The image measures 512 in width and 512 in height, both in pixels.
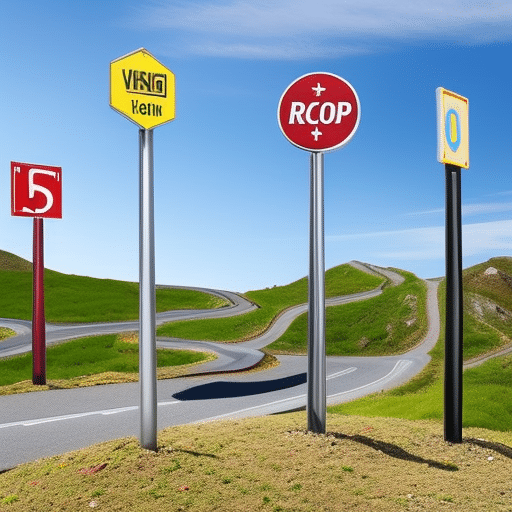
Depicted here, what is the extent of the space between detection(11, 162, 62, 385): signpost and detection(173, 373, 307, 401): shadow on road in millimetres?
4668

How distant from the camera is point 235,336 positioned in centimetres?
4756

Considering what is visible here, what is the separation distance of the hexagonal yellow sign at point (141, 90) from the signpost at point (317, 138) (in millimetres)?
2071

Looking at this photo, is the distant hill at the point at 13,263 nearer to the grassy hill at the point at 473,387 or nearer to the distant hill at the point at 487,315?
the distant hill at the point at 487,315

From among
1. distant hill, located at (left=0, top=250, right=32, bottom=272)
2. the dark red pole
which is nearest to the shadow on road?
the dark red pole

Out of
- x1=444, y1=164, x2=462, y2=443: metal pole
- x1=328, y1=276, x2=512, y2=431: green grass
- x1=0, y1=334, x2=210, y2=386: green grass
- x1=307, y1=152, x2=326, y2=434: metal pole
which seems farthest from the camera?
x1=0, y1=334, x2=210, y2=386: green grass

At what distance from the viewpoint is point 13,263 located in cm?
9919

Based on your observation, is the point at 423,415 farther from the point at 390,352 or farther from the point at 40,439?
the point at 390,352

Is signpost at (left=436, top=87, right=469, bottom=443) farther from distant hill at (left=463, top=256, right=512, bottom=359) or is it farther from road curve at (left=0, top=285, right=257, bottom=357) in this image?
road curve at (left=0, top=285, right=257, bottom=357)

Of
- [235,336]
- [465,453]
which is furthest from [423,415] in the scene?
[235,336]

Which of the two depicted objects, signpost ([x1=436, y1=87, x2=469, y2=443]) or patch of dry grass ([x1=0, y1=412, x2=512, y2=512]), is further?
signpost ([x1=436, y1=87, x2=469, y2=443])

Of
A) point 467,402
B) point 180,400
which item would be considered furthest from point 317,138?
point 180,400

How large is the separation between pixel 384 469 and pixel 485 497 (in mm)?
1295

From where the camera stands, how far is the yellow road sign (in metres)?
10.2

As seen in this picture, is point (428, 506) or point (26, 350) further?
point (26, 350)
